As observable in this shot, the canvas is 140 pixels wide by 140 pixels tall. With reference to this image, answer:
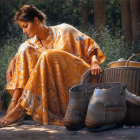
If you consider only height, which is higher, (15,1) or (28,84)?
(15,1)

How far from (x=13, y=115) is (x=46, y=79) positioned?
584 mm

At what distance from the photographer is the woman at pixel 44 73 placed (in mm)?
3250

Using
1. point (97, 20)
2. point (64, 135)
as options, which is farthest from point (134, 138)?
point (97, 20)

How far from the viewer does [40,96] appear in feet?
10.9

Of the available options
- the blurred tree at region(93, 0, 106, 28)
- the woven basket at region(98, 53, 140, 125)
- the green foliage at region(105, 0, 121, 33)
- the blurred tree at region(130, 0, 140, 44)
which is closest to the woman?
the woven basket at region(98, 53, 140, 125)

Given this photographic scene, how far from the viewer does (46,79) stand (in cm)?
332

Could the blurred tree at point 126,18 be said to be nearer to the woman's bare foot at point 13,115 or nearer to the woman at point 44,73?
the woman at point 44,73

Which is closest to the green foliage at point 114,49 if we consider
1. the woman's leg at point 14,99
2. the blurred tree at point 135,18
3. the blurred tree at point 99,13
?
the blurred tree at point 135,18

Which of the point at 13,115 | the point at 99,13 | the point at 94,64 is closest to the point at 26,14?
the point at 94,64

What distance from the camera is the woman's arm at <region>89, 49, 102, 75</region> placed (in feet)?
11.1

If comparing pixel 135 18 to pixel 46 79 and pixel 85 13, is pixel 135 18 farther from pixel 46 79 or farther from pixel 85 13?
pixel 46 79

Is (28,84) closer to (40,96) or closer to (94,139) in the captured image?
(40,96)

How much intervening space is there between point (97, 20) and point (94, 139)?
5.81m

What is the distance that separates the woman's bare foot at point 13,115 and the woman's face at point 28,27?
0.99 meters
